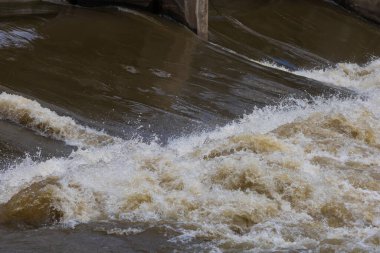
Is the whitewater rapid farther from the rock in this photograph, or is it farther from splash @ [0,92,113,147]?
the rock

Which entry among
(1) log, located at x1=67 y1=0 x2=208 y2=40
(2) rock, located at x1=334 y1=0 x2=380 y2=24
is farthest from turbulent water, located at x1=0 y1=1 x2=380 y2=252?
(2) rock, located at x1=334 y1=0 x2=380 y2=24

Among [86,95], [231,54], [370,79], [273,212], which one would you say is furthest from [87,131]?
[370,79]

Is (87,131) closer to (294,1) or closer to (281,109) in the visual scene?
A: (281,109)

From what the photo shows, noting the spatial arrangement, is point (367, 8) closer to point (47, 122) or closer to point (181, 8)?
point (181, 8)

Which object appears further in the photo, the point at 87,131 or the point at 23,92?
the point at 23,92

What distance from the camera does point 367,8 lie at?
16.6 m

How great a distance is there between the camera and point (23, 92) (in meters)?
7.43

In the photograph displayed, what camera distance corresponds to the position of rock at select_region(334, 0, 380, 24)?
16.5 metres

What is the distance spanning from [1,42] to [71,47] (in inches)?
43.7

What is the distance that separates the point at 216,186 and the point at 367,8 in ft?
42.4

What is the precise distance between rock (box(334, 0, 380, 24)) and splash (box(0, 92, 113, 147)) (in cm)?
1213

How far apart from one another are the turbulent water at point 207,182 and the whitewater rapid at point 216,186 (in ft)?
0.03

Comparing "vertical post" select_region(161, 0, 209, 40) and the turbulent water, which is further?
"vertical post" select_region(161, 0, 209, 40)

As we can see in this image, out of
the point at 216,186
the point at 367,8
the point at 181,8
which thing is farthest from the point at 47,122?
the point at 367,8
